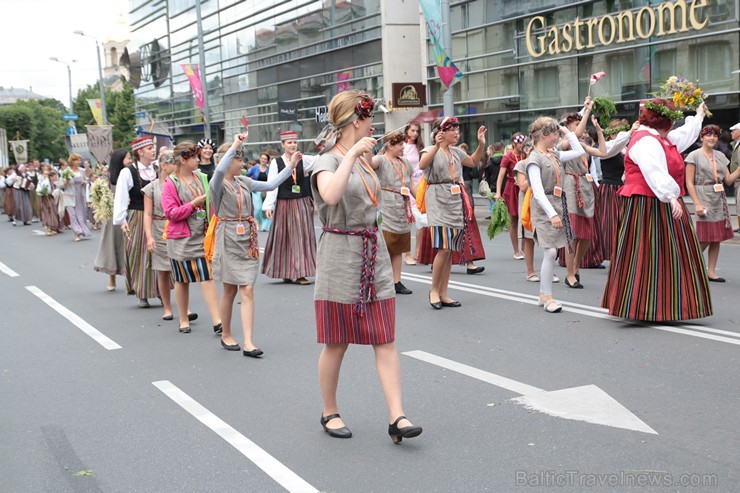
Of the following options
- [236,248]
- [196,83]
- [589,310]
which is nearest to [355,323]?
[236,248]

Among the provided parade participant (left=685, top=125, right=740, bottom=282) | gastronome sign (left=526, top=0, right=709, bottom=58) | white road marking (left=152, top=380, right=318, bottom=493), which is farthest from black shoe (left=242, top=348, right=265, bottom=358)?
gastronome sign (left=526, top=0, right=709, bottom=58)

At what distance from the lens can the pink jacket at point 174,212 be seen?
8445mm

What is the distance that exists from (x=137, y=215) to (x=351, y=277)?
602cm

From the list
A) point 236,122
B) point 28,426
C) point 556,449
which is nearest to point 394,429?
point 556,449

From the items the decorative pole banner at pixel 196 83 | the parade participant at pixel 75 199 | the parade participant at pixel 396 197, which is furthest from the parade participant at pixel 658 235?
the decorative pole banner at pixel 196 83

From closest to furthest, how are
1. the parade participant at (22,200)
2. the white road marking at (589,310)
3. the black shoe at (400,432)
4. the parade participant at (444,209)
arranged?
the black shoe at (400,432)
the white road marking at (589,310)
the parade participant at (444,209)
the parade participant at (22,200)

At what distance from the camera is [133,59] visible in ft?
225

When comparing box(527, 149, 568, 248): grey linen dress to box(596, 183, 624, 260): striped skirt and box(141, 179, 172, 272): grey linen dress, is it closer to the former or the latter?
box(596, 183, 624, 260): striped skirt

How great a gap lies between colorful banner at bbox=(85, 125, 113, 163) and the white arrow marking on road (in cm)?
2355

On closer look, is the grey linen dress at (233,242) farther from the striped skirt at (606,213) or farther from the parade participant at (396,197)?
the striped skirt at (606,213)

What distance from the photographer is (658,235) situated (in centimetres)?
779

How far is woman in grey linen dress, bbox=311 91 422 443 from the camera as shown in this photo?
198 inches

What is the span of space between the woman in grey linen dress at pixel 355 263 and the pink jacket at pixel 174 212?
3.55 m

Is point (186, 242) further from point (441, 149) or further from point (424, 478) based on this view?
point (424, 478)
